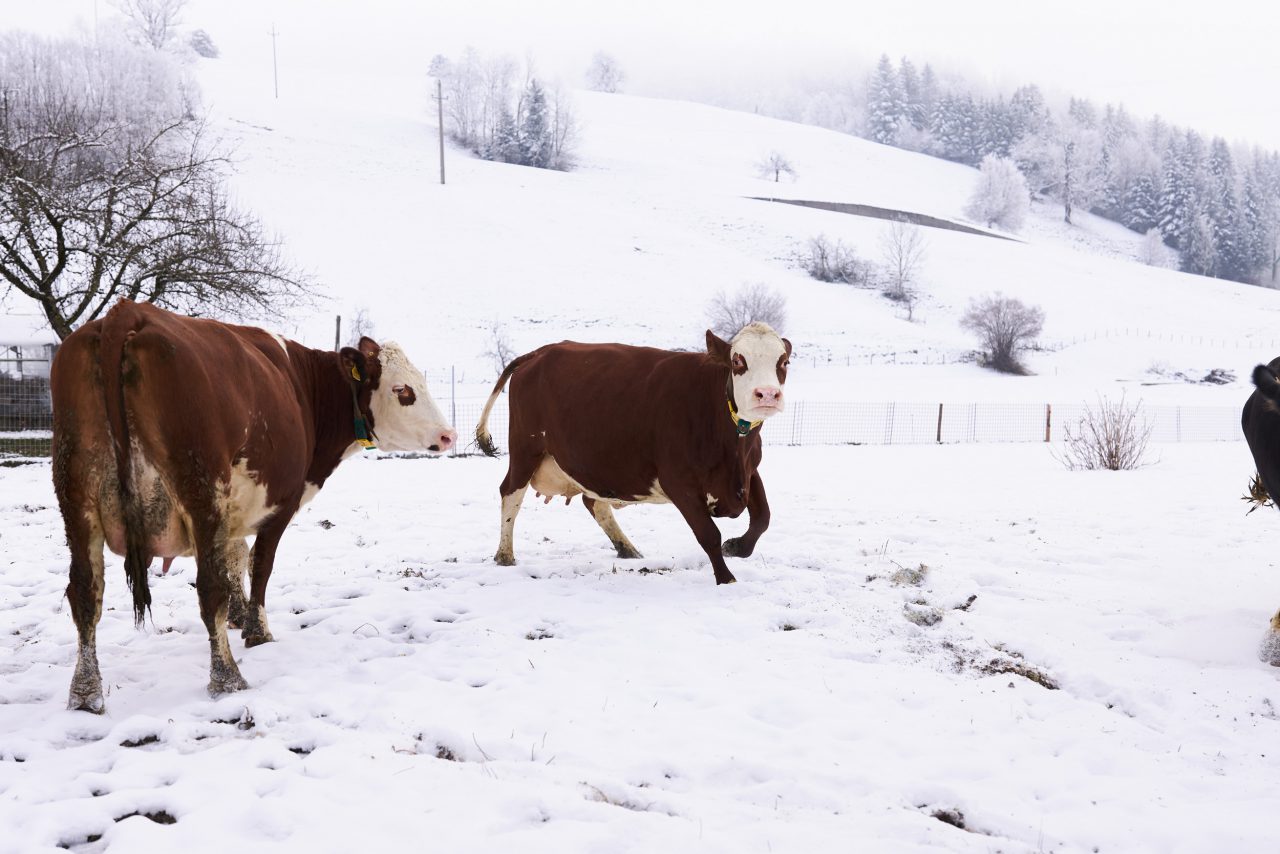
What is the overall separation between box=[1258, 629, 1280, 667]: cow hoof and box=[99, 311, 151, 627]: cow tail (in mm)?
5599

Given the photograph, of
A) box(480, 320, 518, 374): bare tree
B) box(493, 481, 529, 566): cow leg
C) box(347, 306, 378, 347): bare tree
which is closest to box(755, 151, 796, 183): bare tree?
box(480, 320, 518, 374): bare tree

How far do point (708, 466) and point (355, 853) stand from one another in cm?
390

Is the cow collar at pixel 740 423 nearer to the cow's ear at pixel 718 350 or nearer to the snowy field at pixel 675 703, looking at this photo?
the cow's ear at pixel 718 350

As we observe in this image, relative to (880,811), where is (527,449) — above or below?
above

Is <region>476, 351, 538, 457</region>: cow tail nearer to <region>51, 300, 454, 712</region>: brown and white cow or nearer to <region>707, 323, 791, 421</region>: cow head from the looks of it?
<region>707, 323, 791, 421</region>: cow head

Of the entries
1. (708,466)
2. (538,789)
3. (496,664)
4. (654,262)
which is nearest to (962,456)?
(708,466)

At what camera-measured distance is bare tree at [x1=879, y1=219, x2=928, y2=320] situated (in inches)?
2057

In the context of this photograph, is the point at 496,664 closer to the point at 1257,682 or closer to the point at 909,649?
the point at 909,649

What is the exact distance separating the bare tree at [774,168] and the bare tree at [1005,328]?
42003mm

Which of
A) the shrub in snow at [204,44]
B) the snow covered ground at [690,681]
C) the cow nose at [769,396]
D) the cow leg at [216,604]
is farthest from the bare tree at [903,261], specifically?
the shrub in snow at [204,44]

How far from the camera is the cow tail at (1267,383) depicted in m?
4.80

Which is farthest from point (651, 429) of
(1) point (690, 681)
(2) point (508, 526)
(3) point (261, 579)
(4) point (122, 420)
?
(4) point (122, 420)

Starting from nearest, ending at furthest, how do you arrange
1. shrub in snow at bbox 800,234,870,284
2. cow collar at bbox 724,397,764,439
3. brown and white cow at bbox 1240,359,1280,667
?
brown and white cow at bbox 1240,359,1280,667, cow collar at bbox 724,397,764,439, shrub in snow at bbox 800,234,870,284

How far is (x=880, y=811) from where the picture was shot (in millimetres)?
3090
